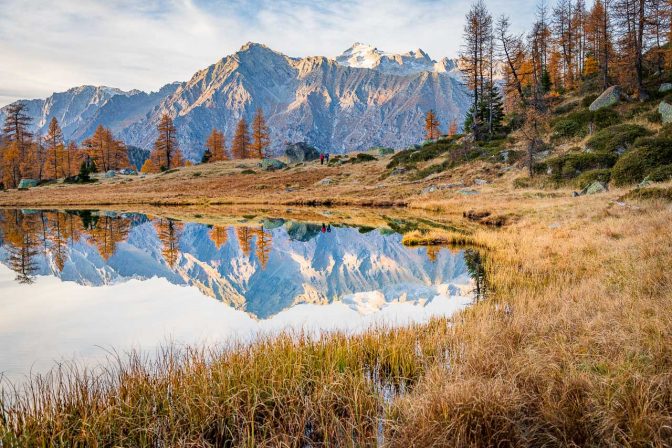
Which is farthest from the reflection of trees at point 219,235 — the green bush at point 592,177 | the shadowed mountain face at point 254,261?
the green bush at point 592,177

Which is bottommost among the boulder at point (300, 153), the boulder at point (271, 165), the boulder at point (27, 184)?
the boulder at point (27, 184)

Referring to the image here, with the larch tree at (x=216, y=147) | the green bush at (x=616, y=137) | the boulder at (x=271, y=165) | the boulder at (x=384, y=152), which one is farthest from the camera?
the larch tree at (x=216, y=147)

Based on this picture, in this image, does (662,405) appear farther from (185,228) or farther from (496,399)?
(185,228)

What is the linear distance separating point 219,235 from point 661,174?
2651 cm

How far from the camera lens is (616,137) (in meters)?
32.0

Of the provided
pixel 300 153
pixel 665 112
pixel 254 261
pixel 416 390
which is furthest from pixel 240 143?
pixel 416 390

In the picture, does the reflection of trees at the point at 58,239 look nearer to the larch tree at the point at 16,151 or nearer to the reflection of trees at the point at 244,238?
the reflection of trees at the point at 244,238

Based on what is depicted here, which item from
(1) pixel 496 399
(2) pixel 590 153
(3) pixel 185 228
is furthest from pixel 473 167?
(1) pixel 496 399

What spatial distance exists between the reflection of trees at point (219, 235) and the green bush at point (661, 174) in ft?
81.1

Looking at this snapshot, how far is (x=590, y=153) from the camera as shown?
105ft

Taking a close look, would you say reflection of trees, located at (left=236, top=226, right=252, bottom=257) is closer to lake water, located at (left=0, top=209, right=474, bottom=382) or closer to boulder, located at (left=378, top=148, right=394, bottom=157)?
lake water, located at (left=0, top=209, right=474, bottom=382)

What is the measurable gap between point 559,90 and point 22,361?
70.8 m

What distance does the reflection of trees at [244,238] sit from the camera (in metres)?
23.0

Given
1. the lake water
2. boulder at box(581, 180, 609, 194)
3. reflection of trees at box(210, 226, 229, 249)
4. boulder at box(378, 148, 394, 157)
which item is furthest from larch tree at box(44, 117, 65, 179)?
boulder at box(581, 180, 609, 194)
